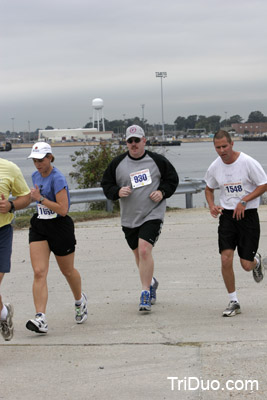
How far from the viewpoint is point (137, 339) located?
675cm

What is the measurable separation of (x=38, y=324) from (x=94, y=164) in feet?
41.8

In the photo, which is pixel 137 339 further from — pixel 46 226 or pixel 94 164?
pixel 94 164

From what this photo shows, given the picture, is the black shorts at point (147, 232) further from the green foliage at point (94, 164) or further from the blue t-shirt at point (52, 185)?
the green foliage at point (94, 164)

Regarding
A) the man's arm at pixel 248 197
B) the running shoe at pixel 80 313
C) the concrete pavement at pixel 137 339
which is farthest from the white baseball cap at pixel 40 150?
the man's arm at pixel 248 197

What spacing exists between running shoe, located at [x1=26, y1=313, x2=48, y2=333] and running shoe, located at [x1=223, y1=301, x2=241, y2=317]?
1783 mm

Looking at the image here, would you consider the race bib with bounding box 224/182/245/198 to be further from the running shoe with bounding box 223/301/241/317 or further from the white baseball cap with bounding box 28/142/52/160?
the white baseball cap with bounding box 28/142/52/160

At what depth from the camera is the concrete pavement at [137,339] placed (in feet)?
17.9

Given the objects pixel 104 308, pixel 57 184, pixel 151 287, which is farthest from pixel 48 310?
pixel 57 184

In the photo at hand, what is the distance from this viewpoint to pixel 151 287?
27.1 ft

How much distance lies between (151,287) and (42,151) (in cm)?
212

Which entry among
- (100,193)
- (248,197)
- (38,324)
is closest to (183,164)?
(100,193)

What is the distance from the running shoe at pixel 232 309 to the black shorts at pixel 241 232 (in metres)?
0.48

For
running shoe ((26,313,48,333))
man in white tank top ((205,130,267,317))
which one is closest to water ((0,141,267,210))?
running shoe ((26,313,48,333))

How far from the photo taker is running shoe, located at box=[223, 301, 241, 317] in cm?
749
